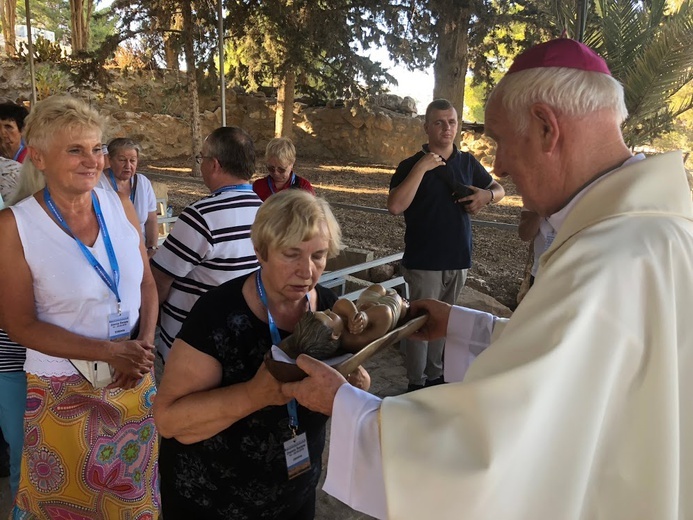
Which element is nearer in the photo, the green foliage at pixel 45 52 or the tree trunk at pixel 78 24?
the green foliage at pixel 45 52

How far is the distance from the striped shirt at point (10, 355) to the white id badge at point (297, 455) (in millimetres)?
1396

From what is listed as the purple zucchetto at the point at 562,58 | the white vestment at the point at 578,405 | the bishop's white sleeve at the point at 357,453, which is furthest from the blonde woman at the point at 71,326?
the purple zucchetto at the point at 562,58

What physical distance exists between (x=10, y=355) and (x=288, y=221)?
59.4 inches

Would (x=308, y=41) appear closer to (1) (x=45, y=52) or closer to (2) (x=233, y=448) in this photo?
(1) (x=45, y=52)

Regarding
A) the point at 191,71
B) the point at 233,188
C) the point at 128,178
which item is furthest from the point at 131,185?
the point at 191,71

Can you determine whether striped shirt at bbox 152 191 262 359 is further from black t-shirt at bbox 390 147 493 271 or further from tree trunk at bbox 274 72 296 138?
tree trunk at bbox 274 72 296 138

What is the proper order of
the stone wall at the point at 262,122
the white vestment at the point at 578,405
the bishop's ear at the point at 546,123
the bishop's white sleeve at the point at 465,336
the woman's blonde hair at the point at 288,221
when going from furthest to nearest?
the stone wall at the point at 262,122 → the bishop's white sleeve at the point at 465,336 → the woman's blonde hair at the point at 288,221 → the bishop's ear at the point at 546,123 → the white vestment at the point at 578,405

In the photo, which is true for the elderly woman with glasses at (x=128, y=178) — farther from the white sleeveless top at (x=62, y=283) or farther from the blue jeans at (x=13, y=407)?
the white sleeveless top at (x=62, y=283)

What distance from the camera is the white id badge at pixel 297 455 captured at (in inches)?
69.1

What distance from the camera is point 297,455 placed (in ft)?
5.82

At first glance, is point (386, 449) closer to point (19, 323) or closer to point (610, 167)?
point (610, 167)

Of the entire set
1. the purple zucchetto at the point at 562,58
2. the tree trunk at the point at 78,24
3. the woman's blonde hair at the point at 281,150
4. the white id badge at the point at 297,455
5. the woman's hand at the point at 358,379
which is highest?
the tree trunk at the point at 78,24

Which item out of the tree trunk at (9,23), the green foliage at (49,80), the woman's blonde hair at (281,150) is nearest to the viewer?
the woman's blonde hair at (281,150)

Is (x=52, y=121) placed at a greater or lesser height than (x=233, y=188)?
greater
